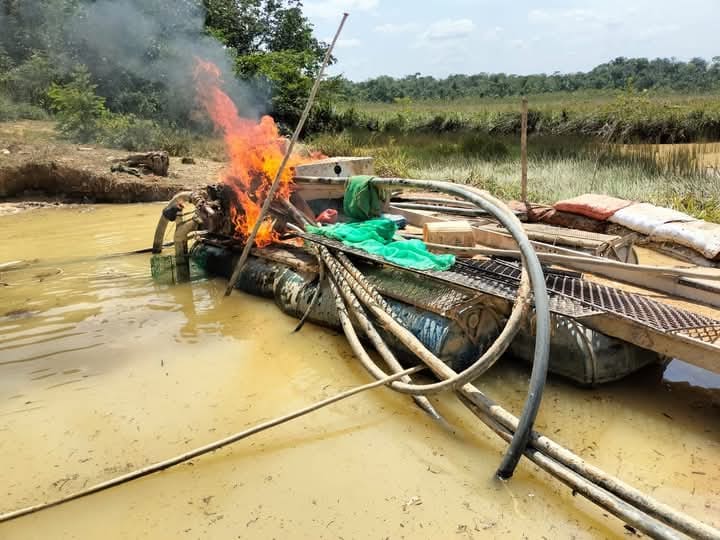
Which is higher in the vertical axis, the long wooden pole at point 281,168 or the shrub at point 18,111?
the shrub at point 18,111

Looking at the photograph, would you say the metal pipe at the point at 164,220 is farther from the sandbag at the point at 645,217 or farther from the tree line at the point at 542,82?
the tree line at the point at 542,82

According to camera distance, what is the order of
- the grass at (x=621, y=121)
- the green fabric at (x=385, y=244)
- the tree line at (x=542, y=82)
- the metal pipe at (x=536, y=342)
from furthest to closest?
the tree line at (x=542, y=82)
the grass at (x=621, y=121)
the green fabric at (x=385, y=244)
the metal pipe at (x=536, y=342)

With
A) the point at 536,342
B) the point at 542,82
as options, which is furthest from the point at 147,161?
the point at 542,82

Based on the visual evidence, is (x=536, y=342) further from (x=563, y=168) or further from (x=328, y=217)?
(x=563, y=168)

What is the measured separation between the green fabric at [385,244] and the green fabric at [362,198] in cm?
12

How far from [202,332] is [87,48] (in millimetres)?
15247

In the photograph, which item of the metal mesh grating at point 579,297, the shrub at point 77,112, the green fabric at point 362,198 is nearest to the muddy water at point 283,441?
the metal mesh grating at point 579,297

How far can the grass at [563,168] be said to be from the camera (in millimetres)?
7441

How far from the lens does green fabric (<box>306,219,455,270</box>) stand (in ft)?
14.0

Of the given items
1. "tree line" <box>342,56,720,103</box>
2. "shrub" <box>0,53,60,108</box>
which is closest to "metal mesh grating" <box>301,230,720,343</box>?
"shrub" <box>0,53,60,108</box>

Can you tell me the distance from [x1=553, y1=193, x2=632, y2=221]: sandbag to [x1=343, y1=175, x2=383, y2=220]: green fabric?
2.48 metres

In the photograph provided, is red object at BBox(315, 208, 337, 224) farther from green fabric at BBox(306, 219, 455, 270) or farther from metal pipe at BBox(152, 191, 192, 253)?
metal pipe at BBox(152, 191, 192, 253)

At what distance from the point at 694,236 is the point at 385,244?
10.1 feet

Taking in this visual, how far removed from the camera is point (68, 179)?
11242 mm
